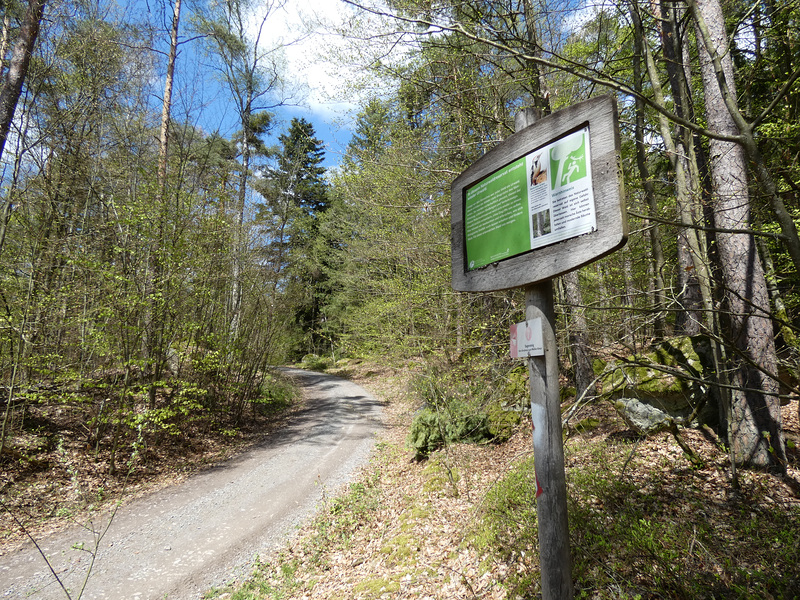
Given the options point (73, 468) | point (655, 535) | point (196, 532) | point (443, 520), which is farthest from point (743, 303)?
point (73, 468)

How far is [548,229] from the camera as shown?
1.67 metres

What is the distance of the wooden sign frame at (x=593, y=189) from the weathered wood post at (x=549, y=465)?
0.53ft

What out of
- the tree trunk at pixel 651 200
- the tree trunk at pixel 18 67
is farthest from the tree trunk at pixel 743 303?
the tree trunk at pixel 18 67

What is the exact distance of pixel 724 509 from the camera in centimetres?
367

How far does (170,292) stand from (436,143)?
19.8ft

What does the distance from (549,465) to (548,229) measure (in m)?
1.12

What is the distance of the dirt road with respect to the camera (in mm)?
4043

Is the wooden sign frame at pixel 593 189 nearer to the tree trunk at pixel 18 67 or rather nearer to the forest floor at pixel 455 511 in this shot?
the forest floor at pixel 455 511

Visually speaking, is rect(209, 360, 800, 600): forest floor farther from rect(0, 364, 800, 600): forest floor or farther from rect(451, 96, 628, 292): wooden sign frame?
rect(451, 96, 628, 292): wooden sign frame

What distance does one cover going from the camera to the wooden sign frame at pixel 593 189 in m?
1.47

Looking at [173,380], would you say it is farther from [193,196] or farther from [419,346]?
[419,346]

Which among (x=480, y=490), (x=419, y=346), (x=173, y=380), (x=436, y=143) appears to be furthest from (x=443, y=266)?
(x=173, y=380)

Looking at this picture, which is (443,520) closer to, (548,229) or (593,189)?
(548,229)

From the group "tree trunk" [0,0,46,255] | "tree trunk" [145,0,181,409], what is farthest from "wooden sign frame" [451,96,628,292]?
"tree trunk" [0,0,46,255]
